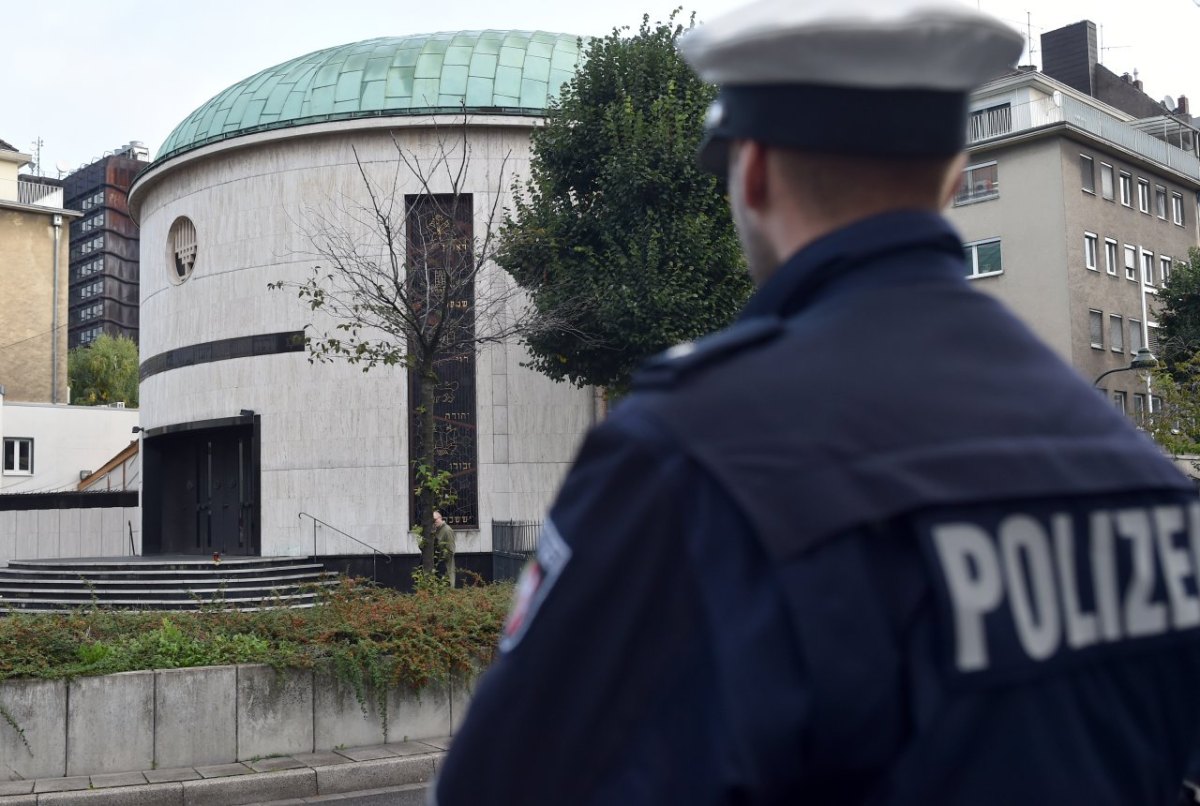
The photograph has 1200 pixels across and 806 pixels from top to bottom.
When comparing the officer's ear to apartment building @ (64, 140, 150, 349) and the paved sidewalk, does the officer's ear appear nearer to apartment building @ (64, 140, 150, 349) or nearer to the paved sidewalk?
the paved sidewalk

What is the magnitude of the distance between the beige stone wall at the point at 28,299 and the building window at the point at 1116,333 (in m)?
44.0

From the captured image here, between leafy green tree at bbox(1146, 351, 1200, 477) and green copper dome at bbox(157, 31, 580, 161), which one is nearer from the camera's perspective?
green copper dome at bbox(157, 31, 580, 161)

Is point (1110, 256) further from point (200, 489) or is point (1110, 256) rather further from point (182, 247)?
point (200, 489)

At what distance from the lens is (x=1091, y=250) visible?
148 ft

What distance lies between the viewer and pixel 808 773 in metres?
1.22

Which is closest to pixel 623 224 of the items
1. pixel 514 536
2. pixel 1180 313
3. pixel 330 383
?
pixel 514 536

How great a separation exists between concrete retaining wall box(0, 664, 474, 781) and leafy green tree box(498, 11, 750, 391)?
12691 millimetres

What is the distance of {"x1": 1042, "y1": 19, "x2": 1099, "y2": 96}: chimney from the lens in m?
54.5

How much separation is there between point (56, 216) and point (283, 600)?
1877 inches

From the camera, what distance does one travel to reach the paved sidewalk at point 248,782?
28.4 ft

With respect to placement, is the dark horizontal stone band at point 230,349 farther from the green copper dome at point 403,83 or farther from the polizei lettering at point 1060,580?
the polizei lettering at point 1060,580

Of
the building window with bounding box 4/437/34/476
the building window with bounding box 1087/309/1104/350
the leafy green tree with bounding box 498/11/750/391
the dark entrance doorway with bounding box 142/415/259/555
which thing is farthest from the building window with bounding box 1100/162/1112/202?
the building window with bounding box 4/437/34/476

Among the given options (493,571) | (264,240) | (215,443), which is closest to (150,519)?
(215,443)

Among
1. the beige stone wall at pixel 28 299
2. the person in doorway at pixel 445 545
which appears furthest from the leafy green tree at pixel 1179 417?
the beige stone wall at pixel 28 299
